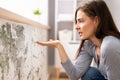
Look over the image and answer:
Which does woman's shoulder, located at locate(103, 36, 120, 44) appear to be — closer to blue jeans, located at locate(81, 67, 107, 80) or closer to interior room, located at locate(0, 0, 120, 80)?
blue jeans, located at locate(81, 67, 107, 80)

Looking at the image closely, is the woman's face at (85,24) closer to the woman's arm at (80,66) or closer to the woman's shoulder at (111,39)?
the woman's shoulder at (111,39)

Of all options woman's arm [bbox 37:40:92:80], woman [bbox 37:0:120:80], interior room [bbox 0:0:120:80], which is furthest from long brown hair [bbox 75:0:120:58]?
interior room [bbox 0:0:120:80]

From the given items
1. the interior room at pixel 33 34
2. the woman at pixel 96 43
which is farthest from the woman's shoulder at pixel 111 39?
the interior room at pixel 33 34

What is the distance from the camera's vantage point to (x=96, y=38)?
1.29 m

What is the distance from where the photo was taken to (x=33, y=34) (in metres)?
1.63

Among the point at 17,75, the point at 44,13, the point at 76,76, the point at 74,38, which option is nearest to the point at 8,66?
the point at 17,75

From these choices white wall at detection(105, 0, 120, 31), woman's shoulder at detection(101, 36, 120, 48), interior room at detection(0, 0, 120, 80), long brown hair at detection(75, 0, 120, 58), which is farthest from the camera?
white wall at detection(105, 0, 120, 31)

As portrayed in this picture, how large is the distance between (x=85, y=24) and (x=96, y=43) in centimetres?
20

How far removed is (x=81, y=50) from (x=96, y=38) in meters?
0.24

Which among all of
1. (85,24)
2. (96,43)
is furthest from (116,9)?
(85,24)

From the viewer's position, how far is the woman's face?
121 centimetres

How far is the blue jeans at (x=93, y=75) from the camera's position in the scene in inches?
54.3

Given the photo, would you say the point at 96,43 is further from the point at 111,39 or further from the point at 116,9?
the point at 116,9

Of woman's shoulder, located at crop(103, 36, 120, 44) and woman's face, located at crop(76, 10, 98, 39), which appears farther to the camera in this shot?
woman's face, located at crop(76, 10, 98, 39)
